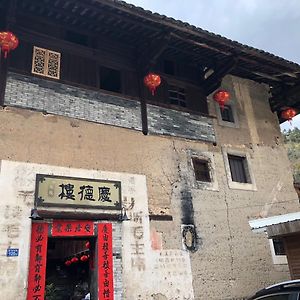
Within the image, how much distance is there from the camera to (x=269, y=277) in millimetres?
9914

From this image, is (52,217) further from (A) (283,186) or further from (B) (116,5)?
(A) (283,186)

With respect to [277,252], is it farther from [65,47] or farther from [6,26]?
[6,26]

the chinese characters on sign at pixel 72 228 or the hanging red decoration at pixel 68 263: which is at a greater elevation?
the chinese characters on sign at pixel 72 228

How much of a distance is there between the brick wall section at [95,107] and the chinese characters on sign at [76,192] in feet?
5.52

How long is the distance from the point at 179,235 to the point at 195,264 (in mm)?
819

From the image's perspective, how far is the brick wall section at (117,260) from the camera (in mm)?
7727

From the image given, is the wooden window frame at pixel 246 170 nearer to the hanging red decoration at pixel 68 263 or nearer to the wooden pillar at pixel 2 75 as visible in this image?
the wooden pillar at pixel 2 75

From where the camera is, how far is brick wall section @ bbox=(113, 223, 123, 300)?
773 cm

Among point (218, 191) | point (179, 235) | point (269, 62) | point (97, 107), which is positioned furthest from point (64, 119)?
point (269, 62)

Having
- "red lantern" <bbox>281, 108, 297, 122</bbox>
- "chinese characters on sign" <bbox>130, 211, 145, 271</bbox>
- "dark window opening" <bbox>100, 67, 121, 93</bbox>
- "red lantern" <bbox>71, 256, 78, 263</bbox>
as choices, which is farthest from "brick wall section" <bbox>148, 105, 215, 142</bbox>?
"red lantern" <bbox>71, 256, 78, 263</bbox>

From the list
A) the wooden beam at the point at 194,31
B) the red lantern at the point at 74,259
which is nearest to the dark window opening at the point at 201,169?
the wooden beam at the point at 194,31

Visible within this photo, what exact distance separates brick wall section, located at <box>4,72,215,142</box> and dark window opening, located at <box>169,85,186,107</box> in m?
0.45

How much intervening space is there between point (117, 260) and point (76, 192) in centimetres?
180

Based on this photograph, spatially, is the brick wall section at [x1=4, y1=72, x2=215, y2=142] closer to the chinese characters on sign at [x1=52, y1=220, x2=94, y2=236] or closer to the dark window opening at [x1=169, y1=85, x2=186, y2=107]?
the dark window opening at [x1=169, y1=85, x2=186, y2=107]
